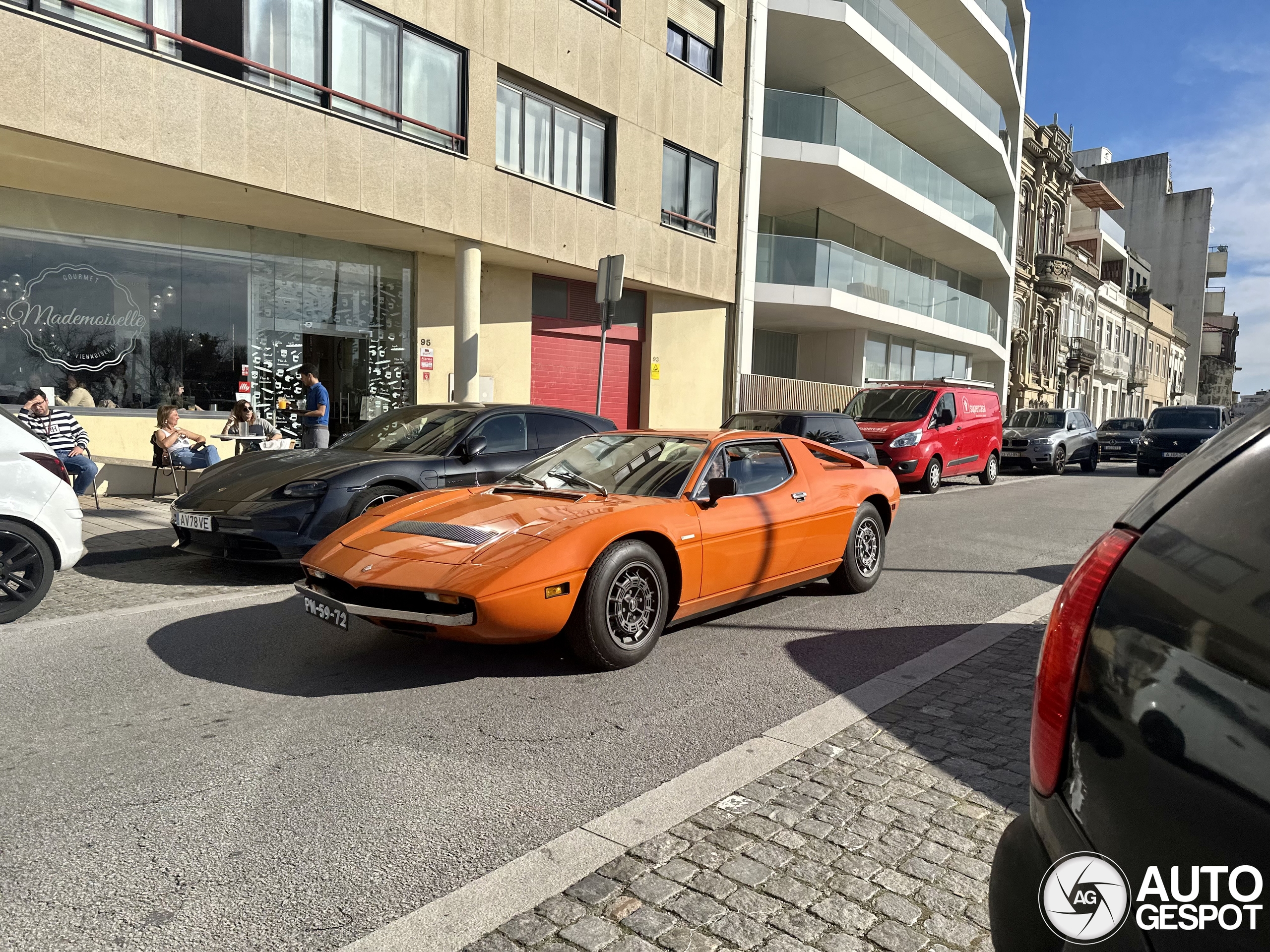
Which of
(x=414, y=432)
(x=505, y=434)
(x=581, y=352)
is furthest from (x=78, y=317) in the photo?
(x=581, y=352)

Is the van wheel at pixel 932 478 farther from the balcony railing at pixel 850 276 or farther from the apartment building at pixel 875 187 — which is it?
the balcony railing at pixel 850 276

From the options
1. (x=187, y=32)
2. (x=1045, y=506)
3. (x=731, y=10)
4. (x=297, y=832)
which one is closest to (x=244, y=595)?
(x=297, y=832)

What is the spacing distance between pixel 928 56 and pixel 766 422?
17252mm

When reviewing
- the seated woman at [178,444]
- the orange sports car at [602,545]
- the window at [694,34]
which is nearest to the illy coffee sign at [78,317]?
the seated woman at [178,444]

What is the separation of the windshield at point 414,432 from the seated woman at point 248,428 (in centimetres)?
391

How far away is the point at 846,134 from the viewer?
21531mm

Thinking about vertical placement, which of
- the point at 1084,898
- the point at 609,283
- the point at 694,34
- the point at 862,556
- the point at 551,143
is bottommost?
the point at 862,556

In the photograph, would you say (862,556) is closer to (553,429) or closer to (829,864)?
(553,429)

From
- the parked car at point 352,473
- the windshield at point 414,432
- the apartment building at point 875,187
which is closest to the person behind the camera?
the parked car at point 352,473

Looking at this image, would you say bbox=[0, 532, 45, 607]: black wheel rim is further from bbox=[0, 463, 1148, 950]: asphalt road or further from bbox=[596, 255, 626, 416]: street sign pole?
bbox=[596, 255, 626, 416]: street sign pole

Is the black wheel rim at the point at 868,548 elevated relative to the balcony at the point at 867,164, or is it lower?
lower

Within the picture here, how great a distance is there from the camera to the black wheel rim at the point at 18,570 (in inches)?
219

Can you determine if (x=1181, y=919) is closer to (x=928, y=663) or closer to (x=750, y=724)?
(x=750, y=724)

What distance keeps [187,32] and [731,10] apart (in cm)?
1240
